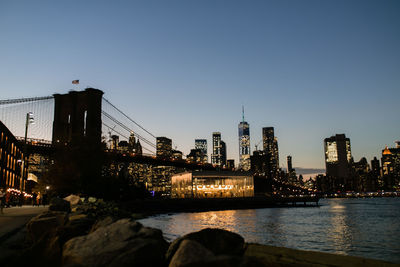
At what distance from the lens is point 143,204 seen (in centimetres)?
6353

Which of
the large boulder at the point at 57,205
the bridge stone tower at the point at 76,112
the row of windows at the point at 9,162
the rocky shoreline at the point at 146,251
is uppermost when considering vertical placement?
the bridge stone tower at the point at 76,112

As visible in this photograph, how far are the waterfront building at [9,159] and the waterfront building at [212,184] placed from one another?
140 ft

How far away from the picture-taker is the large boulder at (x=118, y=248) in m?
6.20

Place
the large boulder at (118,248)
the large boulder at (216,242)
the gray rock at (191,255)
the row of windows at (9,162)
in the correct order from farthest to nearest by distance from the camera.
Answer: the row of windows at (9,162) < the large boulder at (216,242) < the large boulder at (118,248) < the gray rock at (191,255)

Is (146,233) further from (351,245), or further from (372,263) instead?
(351,245)

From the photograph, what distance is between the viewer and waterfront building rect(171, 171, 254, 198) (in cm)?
9506

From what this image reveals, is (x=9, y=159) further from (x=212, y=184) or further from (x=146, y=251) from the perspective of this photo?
(x=146, y=251)

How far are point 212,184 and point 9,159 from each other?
5247 cm

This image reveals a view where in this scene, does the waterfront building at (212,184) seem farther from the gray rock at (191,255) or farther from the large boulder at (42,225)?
the gray rock at (191,255)

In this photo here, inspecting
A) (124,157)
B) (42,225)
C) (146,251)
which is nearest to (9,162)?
(124,157)

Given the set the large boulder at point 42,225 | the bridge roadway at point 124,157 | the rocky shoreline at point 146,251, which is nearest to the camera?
the rocky shoreline at point 146,251

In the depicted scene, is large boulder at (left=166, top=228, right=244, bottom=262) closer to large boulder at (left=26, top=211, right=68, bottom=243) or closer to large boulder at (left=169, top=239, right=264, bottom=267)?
large boulder at (left=169, top=239, right=264, bottom=267)

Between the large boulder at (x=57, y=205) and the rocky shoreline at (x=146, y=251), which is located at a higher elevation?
the large boulder at (x=57, y=205)

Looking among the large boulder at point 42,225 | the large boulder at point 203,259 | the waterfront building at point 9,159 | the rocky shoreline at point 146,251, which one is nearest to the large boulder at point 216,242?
the rocky shoreline at point 146,251
